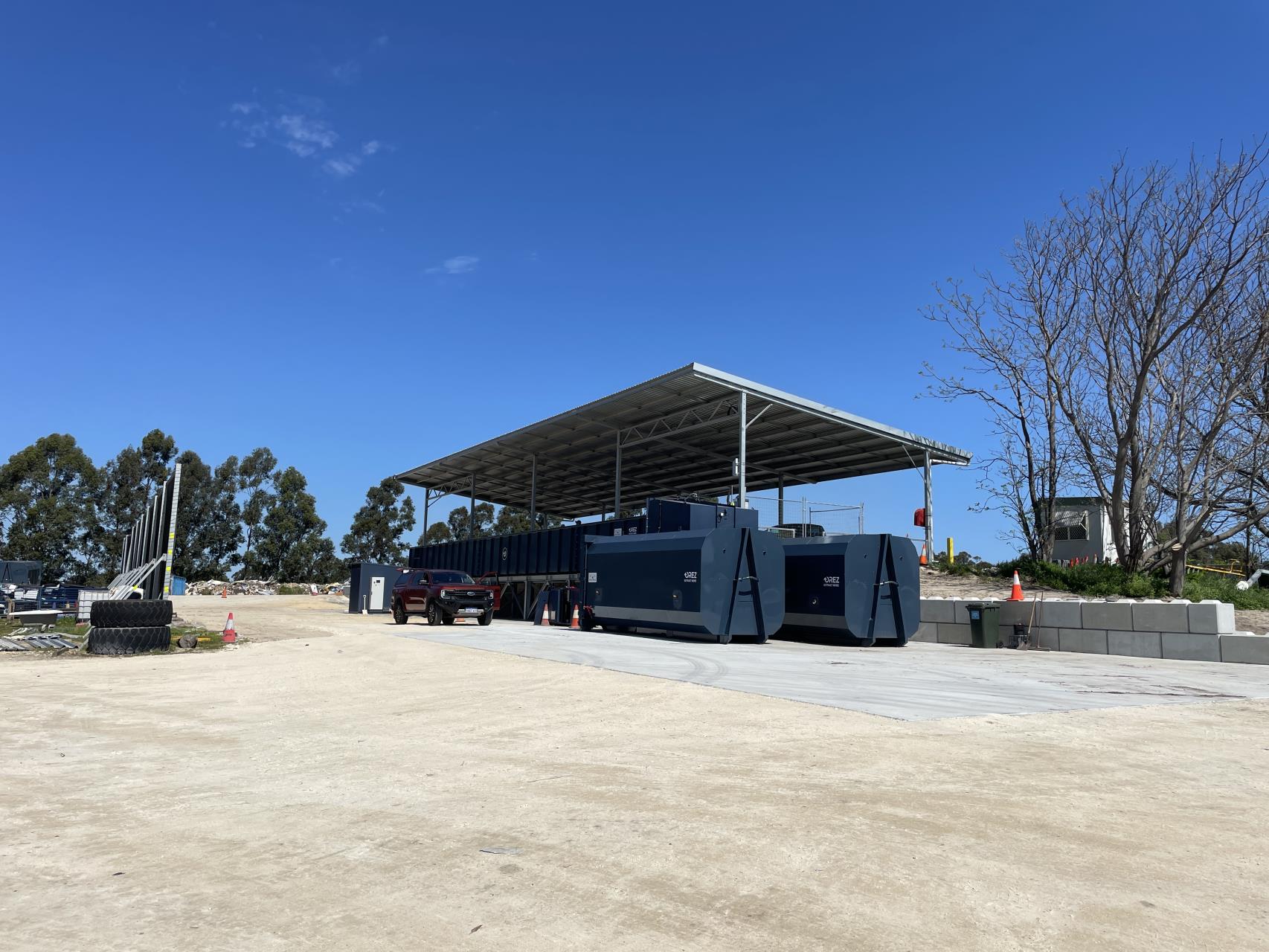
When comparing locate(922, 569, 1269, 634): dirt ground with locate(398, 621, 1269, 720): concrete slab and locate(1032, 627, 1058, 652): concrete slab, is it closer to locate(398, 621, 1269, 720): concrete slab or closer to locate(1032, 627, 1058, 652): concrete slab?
locate(1032, 627, 1058, 652): concrete slab

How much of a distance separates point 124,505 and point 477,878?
79.9 metres

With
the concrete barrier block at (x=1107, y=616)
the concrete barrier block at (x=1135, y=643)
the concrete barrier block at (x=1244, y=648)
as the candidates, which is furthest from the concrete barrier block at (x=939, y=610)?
the concrete barrier block at (x=1244, y=648)

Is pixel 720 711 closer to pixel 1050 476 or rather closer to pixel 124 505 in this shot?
pixel 1050 476

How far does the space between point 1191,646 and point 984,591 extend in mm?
7589

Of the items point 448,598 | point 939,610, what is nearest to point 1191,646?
point 939,610

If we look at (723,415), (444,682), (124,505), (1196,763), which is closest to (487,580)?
(723,415)

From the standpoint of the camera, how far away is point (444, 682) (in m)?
10.3

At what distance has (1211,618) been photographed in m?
15.3

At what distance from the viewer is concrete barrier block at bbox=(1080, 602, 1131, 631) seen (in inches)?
655

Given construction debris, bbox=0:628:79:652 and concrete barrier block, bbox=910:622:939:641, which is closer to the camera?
construction debris, bbox=0:628:79:652

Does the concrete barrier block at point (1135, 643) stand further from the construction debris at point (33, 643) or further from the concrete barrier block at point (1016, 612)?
the construction debris at point (33, 643)

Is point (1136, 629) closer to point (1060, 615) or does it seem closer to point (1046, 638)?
point (1060, 615)

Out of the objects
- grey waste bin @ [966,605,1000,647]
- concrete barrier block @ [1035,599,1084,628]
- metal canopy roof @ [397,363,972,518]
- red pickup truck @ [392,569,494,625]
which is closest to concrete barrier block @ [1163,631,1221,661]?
concrete barrier block @ [1035,599,1084,628]

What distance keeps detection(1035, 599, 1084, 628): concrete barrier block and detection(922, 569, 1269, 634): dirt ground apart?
314 cm
